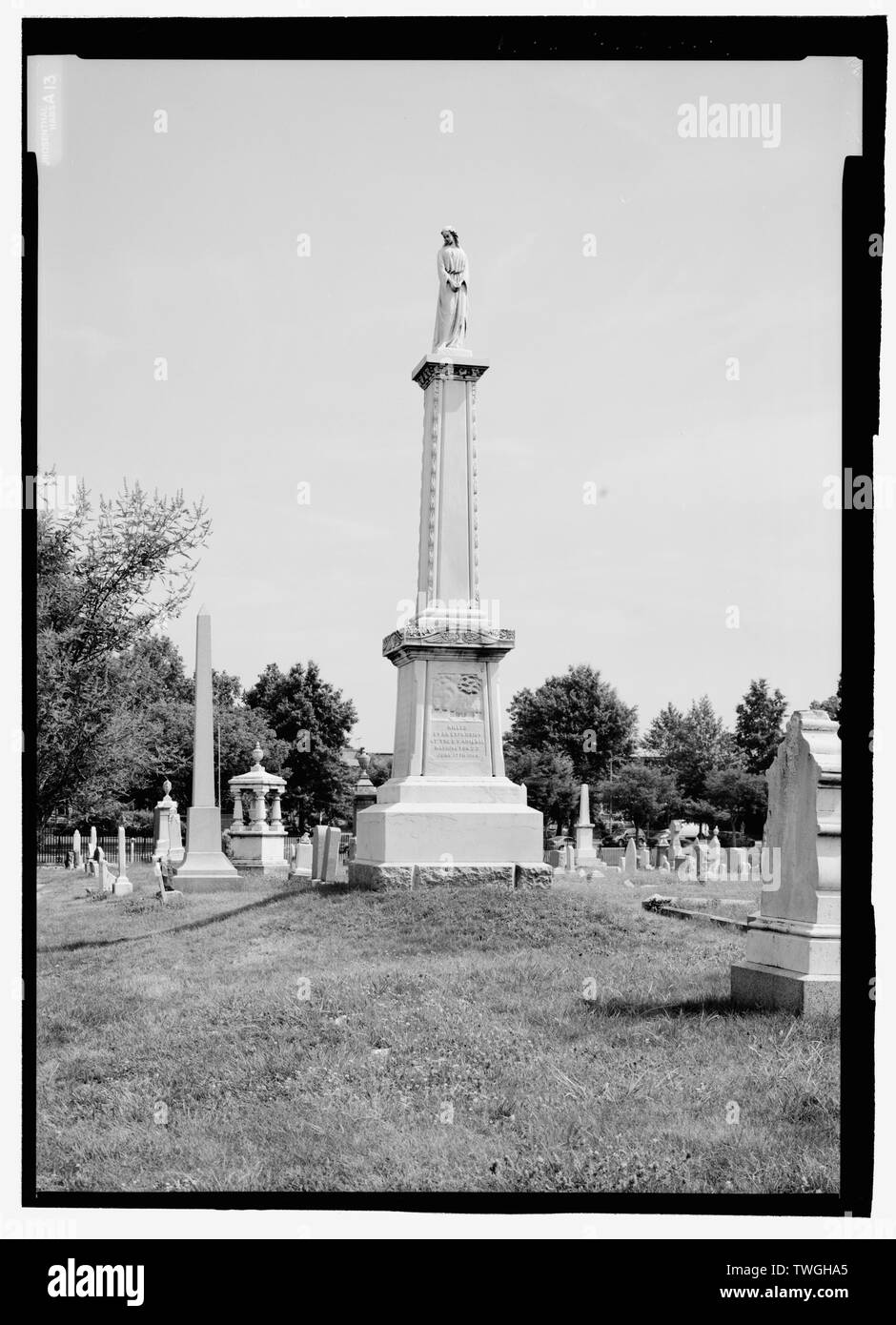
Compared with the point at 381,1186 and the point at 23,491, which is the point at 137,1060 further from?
the point at 23,491

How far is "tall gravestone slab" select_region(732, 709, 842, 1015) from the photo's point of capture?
728cm

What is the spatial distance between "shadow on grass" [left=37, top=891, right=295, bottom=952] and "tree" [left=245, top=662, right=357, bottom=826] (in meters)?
42.1

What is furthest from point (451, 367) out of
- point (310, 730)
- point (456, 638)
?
point (310, 730)

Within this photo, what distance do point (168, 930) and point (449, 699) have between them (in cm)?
431

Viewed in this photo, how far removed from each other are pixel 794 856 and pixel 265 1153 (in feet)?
12.4

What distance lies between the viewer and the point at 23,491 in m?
4.92

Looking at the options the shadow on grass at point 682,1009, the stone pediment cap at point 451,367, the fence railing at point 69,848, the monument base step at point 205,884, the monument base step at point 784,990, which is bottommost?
the fence railing at point 69,848

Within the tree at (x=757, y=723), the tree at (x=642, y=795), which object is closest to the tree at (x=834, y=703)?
the tree at (x=642, y=795)

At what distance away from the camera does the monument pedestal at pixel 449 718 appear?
13.8 metres

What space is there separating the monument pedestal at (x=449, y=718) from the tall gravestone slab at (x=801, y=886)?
578 centimetres

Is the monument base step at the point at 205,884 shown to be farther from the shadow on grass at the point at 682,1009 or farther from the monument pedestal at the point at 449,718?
the shadow on grass at the point at 682,1009

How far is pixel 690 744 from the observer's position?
65.8 metres

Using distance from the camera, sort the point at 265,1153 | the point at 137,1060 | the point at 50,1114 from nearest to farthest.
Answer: the point at 265,1153, the point at 50,1114, the point at 137,1060
